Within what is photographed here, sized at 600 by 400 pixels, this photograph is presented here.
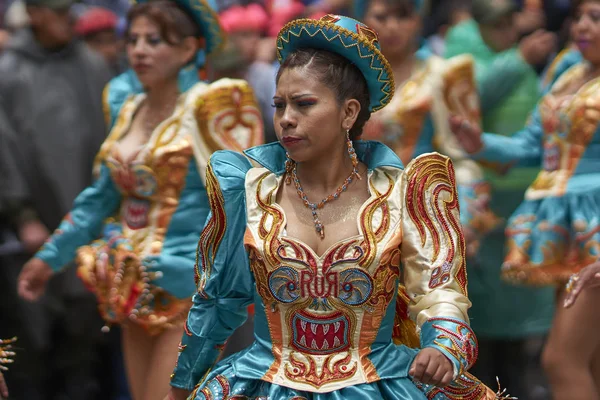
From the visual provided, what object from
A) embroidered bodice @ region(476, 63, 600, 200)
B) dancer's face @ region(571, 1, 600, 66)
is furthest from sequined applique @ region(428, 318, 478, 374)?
dancer's face @ region(571, 1, 600, 66)

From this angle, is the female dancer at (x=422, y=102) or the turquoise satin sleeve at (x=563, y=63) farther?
the female dancer at (x=422, y=102)

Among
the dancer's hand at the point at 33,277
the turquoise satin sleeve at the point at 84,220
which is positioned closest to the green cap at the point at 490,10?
the turquoise satin sleeve at the point at 84,220

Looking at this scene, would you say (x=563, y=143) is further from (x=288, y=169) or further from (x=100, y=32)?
(x=100, y=32)

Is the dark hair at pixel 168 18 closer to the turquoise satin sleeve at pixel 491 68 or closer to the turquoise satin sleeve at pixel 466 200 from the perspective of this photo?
the turquoise satin sleeve at pixel 466 200

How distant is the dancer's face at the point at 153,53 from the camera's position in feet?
19.7

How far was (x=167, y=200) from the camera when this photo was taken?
233 inches

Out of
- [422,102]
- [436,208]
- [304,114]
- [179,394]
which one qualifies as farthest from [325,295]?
[422,102]

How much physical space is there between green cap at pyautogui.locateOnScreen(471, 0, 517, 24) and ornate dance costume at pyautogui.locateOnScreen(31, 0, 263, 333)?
2.59m

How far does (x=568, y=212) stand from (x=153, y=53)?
191 centimetres

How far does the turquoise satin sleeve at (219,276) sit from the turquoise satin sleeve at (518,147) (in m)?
2.30

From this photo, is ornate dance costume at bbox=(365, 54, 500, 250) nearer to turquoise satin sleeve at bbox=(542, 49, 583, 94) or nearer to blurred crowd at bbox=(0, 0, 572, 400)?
turquoise satin sleeve at bbox=(542, 49, 583, 94)

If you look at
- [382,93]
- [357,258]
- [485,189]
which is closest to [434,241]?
[357,258]

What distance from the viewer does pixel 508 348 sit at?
7.92m

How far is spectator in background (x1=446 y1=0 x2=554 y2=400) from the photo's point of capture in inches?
309
